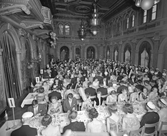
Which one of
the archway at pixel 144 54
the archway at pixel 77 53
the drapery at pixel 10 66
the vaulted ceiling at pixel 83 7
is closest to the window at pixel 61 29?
the vaulted ceiling at pixel 83 7

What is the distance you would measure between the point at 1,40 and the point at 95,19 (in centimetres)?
515

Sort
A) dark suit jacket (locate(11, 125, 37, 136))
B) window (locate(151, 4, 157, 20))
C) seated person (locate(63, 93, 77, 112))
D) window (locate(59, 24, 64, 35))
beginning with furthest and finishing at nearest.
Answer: window (locate(59, 24, 64, 35)) → window (locate(151, 4, 157, 20)) → seated person (locate(63, 93, 77, 112)) → dark suit jacket (locate(11, 125, 37, 136))

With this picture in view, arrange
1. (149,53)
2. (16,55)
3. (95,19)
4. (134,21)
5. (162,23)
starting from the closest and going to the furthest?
(95,19), (16,55), (162,23), (149,53), (134,21)

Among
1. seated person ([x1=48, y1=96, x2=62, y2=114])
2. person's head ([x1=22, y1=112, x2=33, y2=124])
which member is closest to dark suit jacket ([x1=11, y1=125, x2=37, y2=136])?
person's head ([x1=22, y1=112, x2=33, y2=124])

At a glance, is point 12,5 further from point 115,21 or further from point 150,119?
point 115,21

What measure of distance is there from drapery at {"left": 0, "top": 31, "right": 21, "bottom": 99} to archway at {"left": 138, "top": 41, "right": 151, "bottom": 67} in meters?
12.5

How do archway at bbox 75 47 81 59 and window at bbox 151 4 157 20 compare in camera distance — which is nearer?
window at bbox 151 4 157 20

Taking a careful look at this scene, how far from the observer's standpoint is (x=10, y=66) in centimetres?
672

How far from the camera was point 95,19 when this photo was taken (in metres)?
6.20

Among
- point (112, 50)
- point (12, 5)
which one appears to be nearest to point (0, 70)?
point (12, 5)

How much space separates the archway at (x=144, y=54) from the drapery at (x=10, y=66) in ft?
41.0

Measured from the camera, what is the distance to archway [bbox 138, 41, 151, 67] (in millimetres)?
11830

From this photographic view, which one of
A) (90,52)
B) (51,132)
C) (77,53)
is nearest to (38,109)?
(51,132)

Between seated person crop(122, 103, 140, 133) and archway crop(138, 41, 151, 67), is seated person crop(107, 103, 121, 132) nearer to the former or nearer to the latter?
seated person crop(122, 103, 140, 133)
